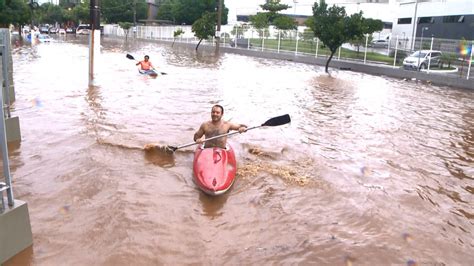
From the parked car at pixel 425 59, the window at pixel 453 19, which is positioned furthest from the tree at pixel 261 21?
the parked car at pixel 425 59

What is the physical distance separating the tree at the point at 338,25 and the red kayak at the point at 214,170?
19179 millimetres

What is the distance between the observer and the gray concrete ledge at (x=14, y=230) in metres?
4.22

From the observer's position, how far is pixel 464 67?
2225 cm

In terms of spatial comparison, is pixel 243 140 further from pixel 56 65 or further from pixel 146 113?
pixel 56 65

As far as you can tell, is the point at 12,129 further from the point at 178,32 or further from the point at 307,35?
the point at 178,32

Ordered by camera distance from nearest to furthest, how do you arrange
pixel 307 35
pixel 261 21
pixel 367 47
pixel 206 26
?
pixel 367 47 < pixel 307 35 < pixel 206 26 < pixel 261 21

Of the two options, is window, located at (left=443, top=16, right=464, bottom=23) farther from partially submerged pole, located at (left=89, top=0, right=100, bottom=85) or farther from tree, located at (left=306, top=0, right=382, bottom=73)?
partially submerged pole, located at (left=89, top=0, right=100, bottom=85)

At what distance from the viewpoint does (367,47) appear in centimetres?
2927

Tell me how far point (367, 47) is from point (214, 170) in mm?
25155

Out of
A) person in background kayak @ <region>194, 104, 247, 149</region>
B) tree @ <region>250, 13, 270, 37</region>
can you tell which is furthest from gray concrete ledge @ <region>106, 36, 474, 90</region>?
person in background kayak @ <region>194, 104, 247, 149</region>

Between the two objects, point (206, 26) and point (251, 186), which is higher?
point (206, 26)

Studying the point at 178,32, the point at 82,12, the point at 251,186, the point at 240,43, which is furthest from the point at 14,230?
the point at 82,12

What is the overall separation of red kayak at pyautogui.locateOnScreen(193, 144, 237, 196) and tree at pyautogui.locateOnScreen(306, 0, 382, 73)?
1918 centimetres

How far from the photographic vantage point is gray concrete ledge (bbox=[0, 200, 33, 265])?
422 centimetres
